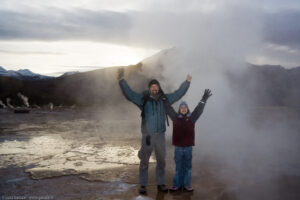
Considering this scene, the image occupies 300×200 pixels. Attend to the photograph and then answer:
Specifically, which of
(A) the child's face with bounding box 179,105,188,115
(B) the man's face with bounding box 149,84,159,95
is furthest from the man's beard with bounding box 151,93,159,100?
(A) the child's face with bounding box 179,105,188,115

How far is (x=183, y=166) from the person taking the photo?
423cm

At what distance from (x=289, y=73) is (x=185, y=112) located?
5807 centimetres

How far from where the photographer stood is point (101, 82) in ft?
136

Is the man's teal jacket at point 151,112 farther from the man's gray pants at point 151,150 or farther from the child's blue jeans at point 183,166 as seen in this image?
the child's blue jeans at point 183,166

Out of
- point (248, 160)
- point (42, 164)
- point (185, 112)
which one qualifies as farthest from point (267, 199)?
point (42, 164)

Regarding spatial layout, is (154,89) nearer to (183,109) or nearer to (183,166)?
(183,109)

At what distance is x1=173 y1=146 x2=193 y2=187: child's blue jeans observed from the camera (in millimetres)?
4117

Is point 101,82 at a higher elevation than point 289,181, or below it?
higher

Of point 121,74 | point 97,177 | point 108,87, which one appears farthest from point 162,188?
point 108,87

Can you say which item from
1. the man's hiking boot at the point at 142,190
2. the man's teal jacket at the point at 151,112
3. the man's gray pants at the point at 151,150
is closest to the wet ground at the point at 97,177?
the man's hiking boot at the point at 142,190

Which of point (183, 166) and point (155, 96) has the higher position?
point (155, 96)

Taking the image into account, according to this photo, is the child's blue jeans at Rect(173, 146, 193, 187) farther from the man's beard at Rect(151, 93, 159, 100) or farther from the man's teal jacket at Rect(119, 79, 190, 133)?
the man's beard at Rect(151, 93, 159, 100)

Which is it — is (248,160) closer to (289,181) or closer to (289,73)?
(289,181)

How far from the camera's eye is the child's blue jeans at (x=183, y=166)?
4117 mm
